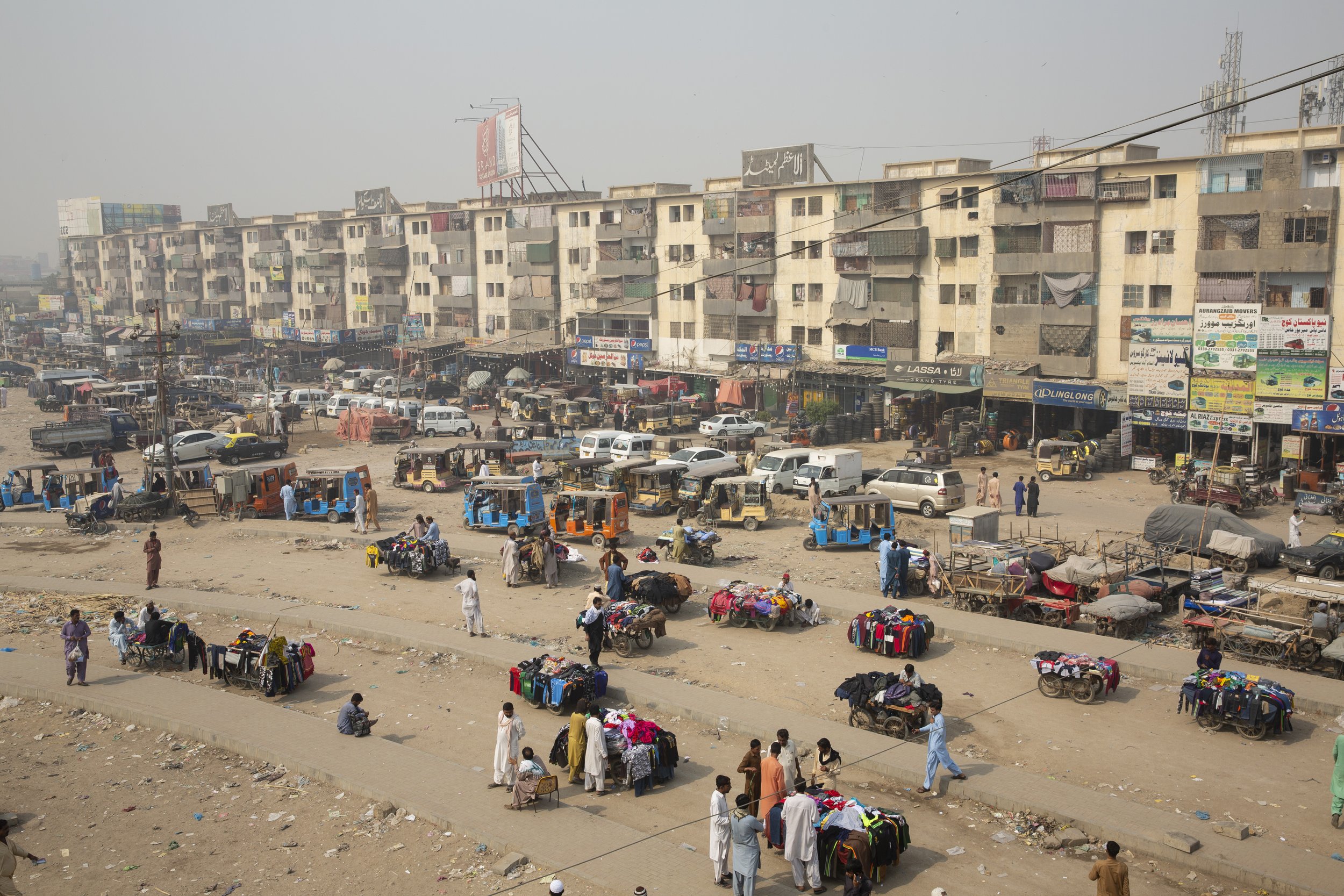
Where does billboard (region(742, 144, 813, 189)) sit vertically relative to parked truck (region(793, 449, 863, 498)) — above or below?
above

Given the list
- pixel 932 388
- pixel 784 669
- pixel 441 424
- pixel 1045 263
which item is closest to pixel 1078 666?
pixel 784 669

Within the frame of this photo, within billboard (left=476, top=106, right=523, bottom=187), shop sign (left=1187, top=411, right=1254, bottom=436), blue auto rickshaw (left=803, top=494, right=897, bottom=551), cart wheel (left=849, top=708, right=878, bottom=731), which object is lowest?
cart wheel (left=849, top=708, right=878, bottom=731)

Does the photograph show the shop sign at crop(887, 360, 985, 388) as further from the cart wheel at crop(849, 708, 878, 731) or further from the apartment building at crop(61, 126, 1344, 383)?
the cart wheel at crop(849, 708, 878, 731)

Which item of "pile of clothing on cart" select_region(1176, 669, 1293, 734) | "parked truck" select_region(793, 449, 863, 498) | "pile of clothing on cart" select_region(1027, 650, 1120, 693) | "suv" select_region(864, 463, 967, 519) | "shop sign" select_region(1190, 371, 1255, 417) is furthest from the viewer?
"shop sign" select_region(1190, 371, 1255, 417)

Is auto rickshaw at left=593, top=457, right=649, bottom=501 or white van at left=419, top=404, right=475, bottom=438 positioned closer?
auto rickshaw at left=593, top=457, right=649, bottom=501

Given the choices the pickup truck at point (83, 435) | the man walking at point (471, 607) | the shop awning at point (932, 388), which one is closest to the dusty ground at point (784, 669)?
the man walking at point (471, 607)

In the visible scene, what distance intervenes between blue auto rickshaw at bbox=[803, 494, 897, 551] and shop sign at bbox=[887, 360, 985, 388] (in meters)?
17.6

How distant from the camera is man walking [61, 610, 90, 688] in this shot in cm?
1625

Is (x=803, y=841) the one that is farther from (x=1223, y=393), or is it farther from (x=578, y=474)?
(x=1223, y=393)

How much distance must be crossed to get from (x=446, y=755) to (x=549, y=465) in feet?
74.5

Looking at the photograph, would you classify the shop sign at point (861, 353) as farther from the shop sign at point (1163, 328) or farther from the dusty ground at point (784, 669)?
the dusty ground at point (784, 669)

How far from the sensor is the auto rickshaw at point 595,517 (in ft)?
82.3

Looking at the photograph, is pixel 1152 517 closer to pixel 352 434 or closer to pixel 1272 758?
pixel 1272 758

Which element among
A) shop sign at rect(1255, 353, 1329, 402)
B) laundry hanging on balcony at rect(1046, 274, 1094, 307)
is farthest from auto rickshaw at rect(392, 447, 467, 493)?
shop sign at rect(1255, 353, 1329, 402)
